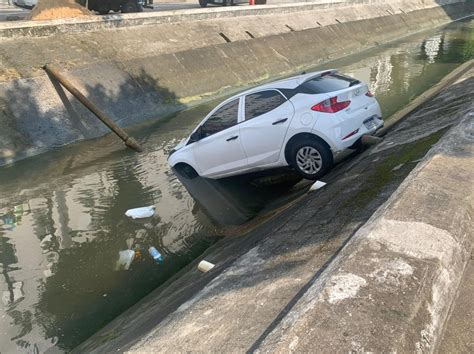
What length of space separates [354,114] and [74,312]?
204 inches

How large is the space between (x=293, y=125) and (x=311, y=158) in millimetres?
633

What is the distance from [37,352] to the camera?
521 cm

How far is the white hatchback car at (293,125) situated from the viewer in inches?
294

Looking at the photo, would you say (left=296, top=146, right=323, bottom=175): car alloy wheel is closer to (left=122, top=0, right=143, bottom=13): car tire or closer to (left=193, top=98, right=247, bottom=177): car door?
(left=193, top=98, right=247, bottom=177): car door

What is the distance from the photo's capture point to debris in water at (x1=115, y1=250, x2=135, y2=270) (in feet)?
22.1

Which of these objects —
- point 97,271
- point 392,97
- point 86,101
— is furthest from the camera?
point 392,97

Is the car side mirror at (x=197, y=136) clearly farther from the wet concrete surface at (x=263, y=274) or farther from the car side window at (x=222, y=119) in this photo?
the wet concrete surface at (x=263, y=274)

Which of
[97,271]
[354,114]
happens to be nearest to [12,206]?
[97,271]

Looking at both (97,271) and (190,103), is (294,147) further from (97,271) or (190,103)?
(190,103)

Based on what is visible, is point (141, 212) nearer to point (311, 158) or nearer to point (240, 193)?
point (240, 193)

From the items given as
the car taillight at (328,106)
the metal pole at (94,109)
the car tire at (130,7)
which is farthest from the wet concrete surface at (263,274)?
the car tire at (130,7)

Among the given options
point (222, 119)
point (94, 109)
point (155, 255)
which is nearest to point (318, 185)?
point (222, 119)

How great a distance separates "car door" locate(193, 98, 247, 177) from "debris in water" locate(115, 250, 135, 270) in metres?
2.55

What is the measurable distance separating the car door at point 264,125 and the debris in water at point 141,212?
1950 millimetres
